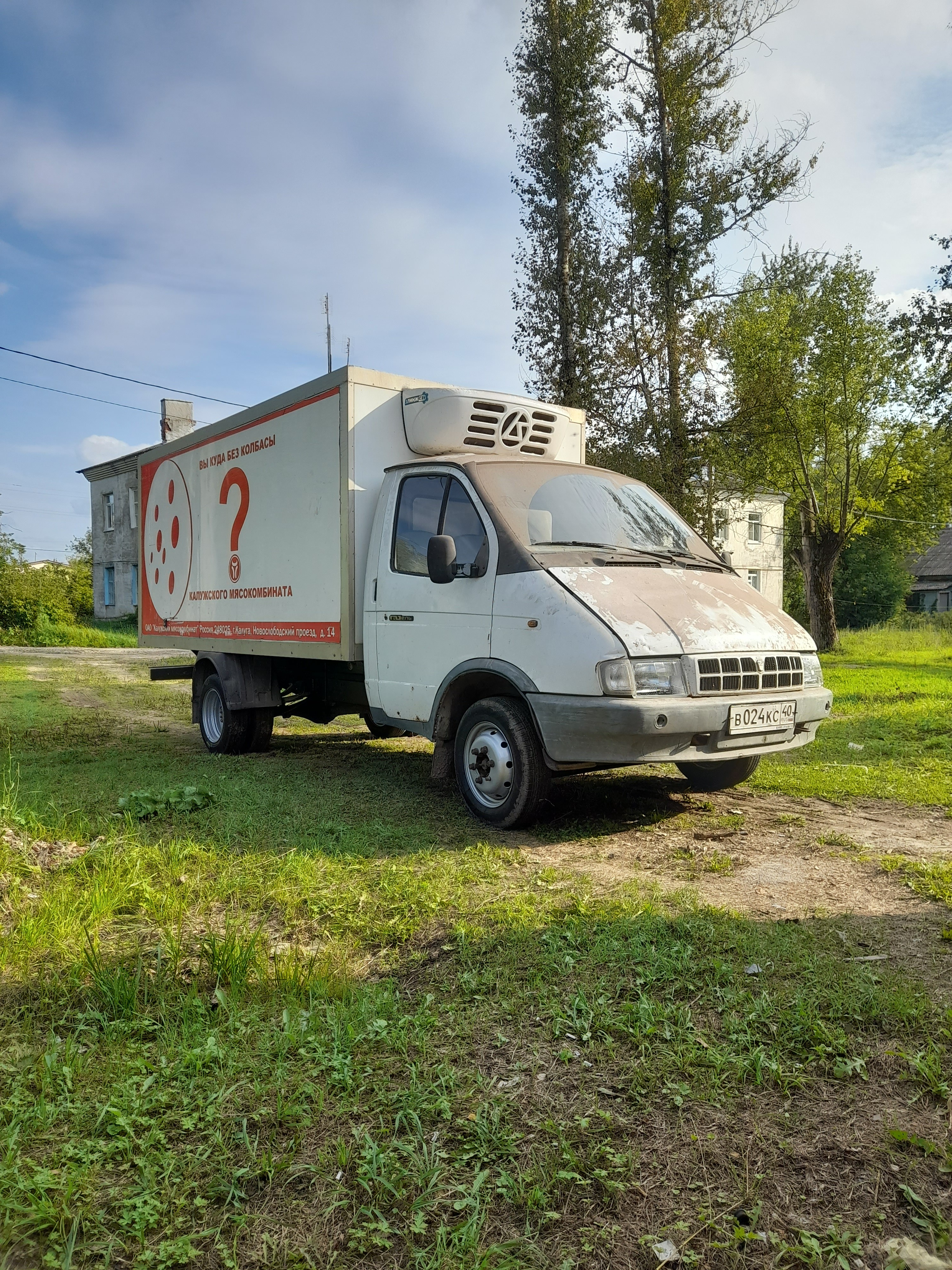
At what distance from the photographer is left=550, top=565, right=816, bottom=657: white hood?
16.8ft

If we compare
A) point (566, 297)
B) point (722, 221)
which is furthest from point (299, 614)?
point (722, 221)

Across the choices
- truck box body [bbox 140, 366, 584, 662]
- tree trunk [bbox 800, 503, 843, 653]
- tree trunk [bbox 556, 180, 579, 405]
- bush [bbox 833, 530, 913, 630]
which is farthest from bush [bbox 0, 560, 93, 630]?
bush [bbox 833, 530, 913, 630]

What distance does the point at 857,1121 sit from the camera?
248 cm

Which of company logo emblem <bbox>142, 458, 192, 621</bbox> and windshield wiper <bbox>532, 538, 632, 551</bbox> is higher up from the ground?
company logo emblem <bbox>142, 458, 192, 621</bbox>

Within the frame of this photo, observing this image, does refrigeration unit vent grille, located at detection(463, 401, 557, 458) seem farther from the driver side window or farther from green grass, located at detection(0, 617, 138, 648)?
green grass, located at detection(0, 617, 138, 648)

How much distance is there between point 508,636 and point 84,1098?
343 cm

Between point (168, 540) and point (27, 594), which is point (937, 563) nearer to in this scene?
point (27, 594)

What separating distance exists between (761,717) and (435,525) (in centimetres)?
246

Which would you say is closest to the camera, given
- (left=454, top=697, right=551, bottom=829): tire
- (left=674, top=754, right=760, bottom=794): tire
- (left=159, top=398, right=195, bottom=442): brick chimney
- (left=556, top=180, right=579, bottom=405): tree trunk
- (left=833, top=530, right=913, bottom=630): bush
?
(left=454, top=697, right=551, bottom=829): tire

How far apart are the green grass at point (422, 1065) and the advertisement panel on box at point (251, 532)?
2.81m

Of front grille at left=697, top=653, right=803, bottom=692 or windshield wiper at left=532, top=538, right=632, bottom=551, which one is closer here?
front grille at left=697, top=653, right=803, bottom=692

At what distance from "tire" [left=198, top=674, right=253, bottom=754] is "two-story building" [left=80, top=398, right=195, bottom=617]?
1271 inches

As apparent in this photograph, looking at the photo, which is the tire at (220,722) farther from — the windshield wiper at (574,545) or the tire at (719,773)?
the tire at (719,773)

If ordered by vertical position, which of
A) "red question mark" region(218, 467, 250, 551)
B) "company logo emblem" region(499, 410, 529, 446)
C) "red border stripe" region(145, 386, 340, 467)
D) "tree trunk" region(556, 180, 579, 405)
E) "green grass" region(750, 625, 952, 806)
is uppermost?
"tree trunk" region(556, 180, 579, 405)
